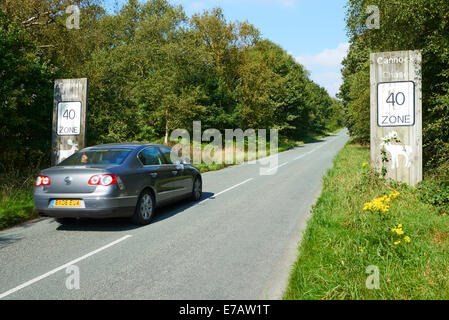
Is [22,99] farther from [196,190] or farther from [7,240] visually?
[196,190]

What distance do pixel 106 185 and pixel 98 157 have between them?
40.3 inches

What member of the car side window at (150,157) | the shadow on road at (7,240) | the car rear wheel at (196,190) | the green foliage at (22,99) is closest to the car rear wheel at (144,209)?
the car side window at (150,157)

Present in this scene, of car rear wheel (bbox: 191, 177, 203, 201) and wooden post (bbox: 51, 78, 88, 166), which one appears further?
wooden post (bbox: 51, 78, 88, 166)

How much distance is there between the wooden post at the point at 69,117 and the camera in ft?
33.6

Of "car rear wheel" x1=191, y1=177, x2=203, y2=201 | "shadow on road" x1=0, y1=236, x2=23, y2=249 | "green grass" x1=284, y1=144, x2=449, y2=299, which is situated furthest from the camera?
"car rear wheel" x1=191, y1=177, x2=203, y2=201

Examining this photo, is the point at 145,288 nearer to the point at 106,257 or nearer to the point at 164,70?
the point at 106,257

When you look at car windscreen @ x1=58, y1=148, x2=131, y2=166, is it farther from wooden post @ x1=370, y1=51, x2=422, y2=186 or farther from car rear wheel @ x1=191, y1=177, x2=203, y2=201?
wooden post @ x1=370, y1=51, x2=422, y2=186

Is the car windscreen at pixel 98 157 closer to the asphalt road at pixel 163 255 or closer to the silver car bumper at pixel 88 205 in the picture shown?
the silver car bumper at pixel 88 205

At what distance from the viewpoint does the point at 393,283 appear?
11.5 feet

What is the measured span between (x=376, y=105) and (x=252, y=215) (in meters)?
4.37

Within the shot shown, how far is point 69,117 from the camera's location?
10.3 m

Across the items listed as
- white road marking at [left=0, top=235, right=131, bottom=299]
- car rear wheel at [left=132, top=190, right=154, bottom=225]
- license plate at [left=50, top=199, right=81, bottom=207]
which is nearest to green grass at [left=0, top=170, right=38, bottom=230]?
license plate at [left=50, top=199, right=81, bottom=207]

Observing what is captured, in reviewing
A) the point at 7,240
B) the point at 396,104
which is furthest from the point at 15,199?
the point at 396,104

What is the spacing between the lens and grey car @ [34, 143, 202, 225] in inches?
235
